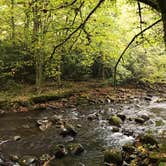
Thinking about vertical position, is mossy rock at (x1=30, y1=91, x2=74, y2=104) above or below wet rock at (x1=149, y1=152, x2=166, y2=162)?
below

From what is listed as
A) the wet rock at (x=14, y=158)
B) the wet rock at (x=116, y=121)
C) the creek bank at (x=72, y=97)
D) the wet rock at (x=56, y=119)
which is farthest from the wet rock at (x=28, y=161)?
the creek bank at (x=72, y=97)

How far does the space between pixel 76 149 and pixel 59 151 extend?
1.94 ft

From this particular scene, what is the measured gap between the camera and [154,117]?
15055 mm

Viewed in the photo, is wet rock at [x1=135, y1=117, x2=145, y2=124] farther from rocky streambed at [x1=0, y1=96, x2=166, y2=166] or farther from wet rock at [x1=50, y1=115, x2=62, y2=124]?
wet rock at [x1=50, y1=115, x2=62, y2=124]

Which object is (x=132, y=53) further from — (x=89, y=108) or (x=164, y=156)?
(x=164, y=156)

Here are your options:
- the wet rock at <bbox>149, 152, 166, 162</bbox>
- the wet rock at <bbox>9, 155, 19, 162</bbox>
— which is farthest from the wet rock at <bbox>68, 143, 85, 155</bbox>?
the wet rock at <bbox>149, 152, 166, 162</bbox>

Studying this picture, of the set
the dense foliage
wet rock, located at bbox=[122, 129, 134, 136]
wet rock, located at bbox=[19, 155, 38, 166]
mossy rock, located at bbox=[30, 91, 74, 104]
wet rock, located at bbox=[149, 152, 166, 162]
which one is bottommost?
wet rock, located at bbox=[19, 155, 38, 166]

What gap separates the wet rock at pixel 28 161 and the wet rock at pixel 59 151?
700mm

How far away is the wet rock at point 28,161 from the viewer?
8.65 m

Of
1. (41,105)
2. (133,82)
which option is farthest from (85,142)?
(133,82)

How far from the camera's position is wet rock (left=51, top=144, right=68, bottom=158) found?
9.32 meters

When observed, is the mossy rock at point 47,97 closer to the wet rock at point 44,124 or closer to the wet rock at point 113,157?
the wet rock at point 44,124

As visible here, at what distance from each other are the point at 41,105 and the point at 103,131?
654 cm

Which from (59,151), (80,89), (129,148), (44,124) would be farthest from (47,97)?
(129,148)
